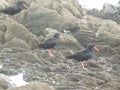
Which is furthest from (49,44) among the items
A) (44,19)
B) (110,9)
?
(110,9)

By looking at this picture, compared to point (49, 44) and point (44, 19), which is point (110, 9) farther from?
point (49, 44)

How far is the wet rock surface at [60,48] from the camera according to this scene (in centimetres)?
1513

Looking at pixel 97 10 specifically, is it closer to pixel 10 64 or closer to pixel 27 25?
pixel 27 25

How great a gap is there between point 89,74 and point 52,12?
692 centimetres

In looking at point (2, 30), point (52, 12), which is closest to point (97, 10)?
point (52, 12)

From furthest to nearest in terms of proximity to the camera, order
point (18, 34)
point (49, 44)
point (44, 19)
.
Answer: point (44, 19)
point (18, 34)
point (49, 44)

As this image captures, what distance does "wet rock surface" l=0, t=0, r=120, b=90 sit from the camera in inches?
596

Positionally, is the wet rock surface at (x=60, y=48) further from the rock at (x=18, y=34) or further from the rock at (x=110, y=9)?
the rock at (x=110, y=9)

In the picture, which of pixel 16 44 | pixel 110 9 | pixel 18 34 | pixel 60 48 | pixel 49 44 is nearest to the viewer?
pixel 16 44

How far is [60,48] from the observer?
63.2 feet

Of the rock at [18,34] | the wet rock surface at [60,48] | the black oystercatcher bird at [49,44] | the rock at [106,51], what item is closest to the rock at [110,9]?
the wet rock surface at [60,48]

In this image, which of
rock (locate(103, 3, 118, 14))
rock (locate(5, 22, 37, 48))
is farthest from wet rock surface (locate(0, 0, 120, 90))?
rock (locate(103, 3, 118, 14))

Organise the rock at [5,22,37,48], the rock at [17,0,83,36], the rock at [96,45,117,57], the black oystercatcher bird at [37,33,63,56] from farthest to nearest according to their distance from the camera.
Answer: the rock at [17,0,83,36], the rock at [96,45,117,57], the rock at [5,22,37,48], the black oystercatcher bird at [37,33,63,56]

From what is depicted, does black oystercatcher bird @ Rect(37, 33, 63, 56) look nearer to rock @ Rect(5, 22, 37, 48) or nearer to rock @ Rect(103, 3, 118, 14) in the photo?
rock @ Rect(5, 22, 37, 48)
